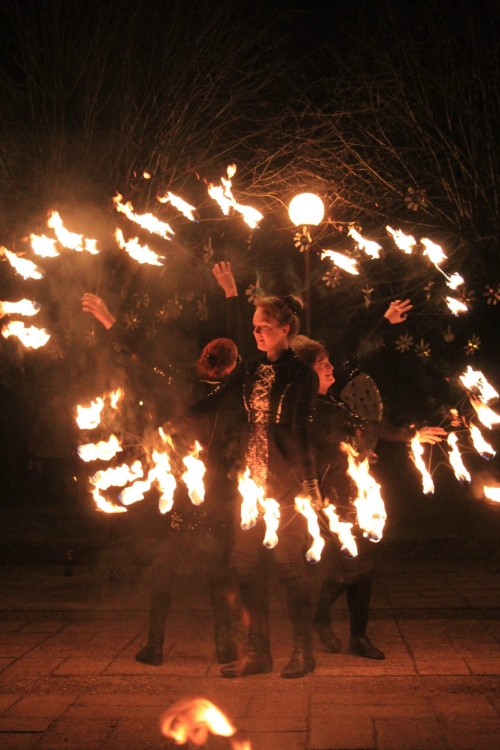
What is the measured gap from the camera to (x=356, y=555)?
5.73 metres

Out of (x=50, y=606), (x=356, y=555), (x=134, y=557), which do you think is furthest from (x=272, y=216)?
(x=356, y=555)

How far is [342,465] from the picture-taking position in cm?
605

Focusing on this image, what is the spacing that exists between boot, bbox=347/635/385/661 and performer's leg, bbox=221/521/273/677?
27.4 inches

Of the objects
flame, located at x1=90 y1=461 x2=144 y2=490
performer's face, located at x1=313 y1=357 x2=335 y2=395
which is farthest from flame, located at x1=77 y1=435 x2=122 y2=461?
performer's face, located at x1=313 y1=357 x2=335 y2=395

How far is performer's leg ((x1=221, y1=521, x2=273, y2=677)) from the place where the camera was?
5.61 metres

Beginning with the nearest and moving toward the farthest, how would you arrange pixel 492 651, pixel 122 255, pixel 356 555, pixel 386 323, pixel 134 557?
pixel 356 555 < pixel 492 651 < pixel 386 323 < pixel 122 255 < pixel 134 557

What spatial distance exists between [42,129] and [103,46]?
1.32m

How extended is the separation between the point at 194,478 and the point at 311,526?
79cm

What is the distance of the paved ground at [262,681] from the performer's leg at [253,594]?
9 cm

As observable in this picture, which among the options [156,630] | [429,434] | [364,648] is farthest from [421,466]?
[156,630]

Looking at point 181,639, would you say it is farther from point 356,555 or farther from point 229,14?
point 229,14

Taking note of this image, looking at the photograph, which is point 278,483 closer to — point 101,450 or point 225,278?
point 101,450

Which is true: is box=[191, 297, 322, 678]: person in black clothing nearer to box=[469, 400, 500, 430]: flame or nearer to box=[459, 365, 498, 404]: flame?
box=[469, 400, 500, 430]: flame

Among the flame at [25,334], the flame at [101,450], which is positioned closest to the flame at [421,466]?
the flame at [101,450]
